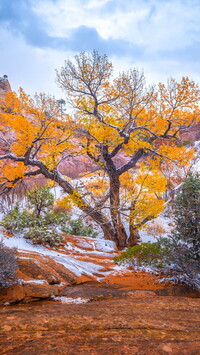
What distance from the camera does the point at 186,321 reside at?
2.19m

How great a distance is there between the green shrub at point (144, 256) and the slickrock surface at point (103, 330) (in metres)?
3.71

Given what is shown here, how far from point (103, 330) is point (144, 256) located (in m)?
4.91

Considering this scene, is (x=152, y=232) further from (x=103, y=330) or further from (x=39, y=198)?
(x=103, y=330)

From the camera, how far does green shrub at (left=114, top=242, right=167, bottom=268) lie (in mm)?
6325

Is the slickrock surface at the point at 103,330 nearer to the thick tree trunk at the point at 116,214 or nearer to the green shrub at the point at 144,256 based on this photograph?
the green shrub at the point at 144,256

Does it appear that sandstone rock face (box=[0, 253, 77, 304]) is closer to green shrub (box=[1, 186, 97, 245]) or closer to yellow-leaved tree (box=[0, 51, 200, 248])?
green shrub (box=[1, 186, 97, 245])

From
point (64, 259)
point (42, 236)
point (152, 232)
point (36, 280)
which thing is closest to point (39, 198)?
point (42, 236)

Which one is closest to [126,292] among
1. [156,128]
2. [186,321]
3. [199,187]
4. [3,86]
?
[186,321]

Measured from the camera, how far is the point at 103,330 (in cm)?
190

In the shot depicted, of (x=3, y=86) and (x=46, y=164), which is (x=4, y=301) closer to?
(x=46, y=164)

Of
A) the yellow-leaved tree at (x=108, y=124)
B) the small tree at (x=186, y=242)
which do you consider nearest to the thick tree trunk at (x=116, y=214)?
the yellow-leaved tree at (x=108, y=124)

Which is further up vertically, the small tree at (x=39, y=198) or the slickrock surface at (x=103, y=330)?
the small tree at (x=39, y=198)

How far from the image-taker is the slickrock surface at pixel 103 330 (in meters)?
1.55

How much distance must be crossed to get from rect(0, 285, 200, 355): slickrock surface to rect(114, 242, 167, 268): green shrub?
12.2 ft
